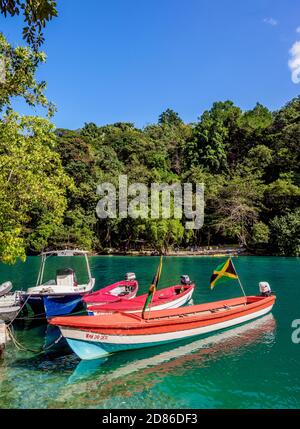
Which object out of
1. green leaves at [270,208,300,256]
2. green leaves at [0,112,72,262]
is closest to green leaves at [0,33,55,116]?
green leaves at [0,112,72,262]

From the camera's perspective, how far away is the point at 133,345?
11508mm

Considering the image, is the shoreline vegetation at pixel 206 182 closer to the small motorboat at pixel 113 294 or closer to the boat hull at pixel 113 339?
the small motorboat at pixel 113 294

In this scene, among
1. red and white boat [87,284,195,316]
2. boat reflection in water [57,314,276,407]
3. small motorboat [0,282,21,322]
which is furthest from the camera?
red and white boat [87,284,195,316]

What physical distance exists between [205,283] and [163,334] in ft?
44.6

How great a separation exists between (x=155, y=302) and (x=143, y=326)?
406cm

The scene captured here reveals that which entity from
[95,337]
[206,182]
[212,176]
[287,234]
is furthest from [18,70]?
[212,176]

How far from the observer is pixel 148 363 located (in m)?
10.9

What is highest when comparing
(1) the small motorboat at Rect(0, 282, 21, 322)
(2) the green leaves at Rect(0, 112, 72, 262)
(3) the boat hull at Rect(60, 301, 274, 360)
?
(2) the green leaves at Rect(0, 112, 72, 262)

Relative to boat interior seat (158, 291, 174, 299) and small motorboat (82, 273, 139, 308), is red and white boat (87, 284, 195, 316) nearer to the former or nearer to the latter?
boat interior seat (158, 291, 174, 299)

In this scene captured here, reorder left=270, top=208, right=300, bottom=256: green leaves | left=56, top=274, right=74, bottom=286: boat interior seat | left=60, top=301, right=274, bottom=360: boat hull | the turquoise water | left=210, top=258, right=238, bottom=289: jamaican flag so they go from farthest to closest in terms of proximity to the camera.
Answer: left=270, top=208, right=300, bottom=256: green leaves, left=56, top=274, right=74, bottom=286: boat interior seat, left=210, top=258, right=238, bottom=289: jamaican flag, left=60, top=301, right=274, bottom=360: boat hull, the turquoise water

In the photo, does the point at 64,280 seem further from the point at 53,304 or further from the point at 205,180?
the point at 205,180

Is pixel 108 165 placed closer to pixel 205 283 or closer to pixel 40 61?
pixel 205 283

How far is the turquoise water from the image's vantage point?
843 cm

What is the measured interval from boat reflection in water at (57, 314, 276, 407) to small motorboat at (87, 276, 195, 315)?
2408 millimetres
